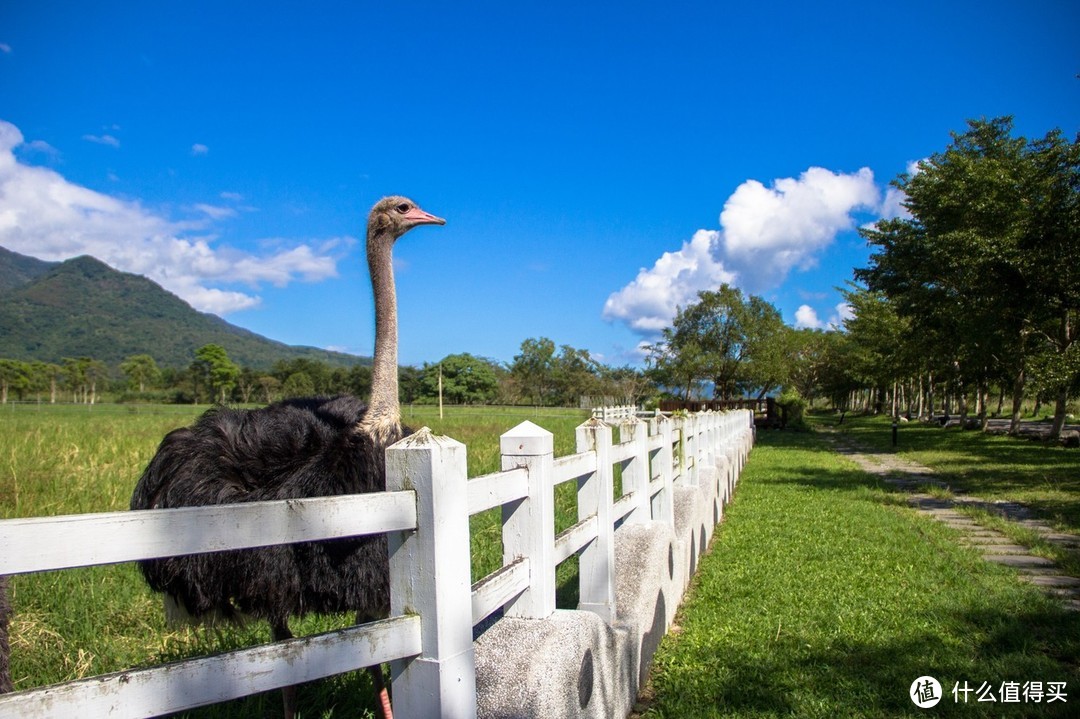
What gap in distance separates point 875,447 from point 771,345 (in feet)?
76.2

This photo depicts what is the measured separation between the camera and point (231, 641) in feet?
14.9

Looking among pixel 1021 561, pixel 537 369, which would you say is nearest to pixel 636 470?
pixel 1021 561

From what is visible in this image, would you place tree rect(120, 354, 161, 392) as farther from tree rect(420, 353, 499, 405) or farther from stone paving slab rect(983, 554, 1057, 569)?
stone paving slab rect(983, 554, 1057, 569)

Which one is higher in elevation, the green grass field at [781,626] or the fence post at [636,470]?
the fence post at [636,470]

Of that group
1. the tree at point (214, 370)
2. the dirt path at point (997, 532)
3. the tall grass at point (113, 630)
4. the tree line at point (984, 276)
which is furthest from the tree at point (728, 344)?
the tree at point (214, 370)

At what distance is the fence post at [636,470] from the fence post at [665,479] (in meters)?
0.61

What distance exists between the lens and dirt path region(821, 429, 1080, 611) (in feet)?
19.9

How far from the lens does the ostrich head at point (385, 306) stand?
3602 mm

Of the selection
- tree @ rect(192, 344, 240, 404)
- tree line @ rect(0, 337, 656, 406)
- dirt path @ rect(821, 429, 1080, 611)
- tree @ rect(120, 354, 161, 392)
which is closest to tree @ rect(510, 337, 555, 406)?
tree line @ rect(0, 337, 656, 406)

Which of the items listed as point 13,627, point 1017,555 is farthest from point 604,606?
point 1017,555

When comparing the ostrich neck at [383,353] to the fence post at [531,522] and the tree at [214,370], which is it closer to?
the fence post at [531,522]

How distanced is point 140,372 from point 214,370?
707 inches

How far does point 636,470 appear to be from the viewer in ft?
14.9

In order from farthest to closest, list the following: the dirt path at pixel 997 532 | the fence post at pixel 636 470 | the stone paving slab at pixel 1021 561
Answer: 1. the stone paving slab at pixel 1021 561
2. the dirt path at pixel 997 532
3. the fence post at pixel 636 470
